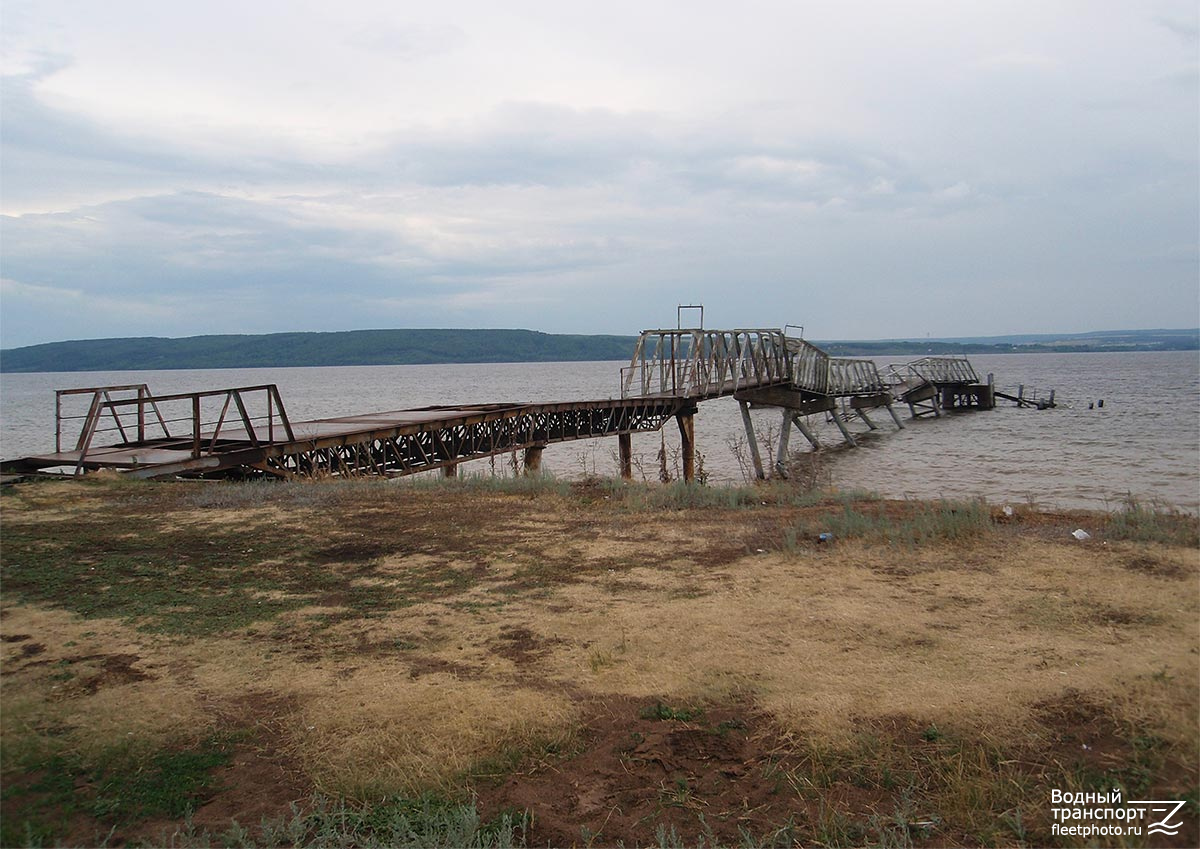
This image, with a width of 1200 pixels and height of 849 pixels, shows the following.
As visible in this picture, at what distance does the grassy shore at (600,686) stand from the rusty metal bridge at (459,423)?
5.74 metres

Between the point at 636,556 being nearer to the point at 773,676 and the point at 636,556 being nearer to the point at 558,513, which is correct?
the point at 558,513

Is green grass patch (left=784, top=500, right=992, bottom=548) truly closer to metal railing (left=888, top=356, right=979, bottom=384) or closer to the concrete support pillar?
the concrete support pillar

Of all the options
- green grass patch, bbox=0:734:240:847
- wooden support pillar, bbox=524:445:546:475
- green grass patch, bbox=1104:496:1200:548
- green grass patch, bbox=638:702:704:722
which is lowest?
wooden support pillar, bbox=524:445:546:475

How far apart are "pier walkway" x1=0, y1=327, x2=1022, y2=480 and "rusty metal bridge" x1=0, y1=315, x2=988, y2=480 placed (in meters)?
0.04

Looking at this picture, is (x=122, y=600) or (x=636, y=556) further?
(x=636, y=556)

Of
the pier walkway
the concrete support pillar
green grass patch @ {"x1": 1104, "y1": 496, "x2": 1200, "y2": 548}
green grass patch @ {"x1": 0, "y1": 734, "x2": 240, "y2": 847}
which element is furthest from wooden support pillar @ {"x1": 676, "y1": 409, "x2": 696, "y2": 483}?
green grass patch @ {"x1": 0, "y1": 734, "x2": 240, "y2": 847}

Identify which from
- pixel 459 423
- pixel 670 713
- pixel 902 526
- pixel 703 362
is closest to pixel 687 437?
pixel 703 362

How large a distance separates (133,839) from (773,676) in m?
3.77

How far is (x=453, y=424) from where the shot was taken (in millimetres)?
19844

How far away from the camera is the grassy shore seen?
398 centimetres

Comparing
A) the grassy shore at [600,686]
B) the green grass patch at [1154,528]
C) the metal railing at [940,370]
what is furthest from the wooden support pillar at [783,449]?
the grassy shore at [600,686]

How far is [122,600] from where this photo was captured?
7.14 meters

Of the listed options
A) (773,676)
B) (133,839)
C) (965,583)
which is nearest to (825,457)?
(965,583)

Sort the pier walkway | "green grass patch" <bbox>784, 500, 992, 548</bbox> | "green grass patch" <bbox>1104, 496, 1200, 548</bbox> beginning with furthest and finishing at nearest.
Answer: the pier walkway → "green grass patch" <bbox>784, 500, 992, 548</bbox> → "green grass patch" <bbox>1104, 496, 1200, 548</bbox>
